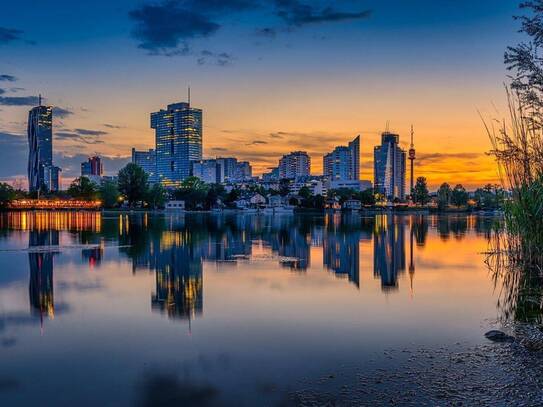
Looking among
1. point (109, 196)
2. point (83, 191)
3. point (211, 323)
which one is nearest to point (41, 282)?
point (211, 323)

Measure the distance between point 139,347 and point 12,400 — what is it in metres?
3.02

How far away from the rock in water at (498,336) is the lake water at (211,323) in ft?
0.89

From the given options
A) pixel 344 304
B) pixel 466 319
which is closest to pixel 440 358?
pixel 466 319

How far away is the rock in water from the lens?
1048 centimetres

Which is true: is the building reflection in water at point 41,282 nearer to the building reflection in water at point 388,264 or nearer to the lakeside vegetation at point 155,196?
the building reflection in water at point 388,264

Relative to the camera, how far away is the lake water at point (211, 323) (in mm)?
8266

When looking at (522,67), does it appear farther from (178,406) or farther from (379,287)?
(178,406)

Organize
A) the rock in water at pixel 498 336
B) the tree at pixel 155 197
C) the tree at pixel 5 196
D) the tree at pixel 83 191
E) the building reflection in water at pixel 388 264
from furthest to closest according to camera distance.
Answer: the tree at pixel 83 191, the tree at pixel 155 197, the tree at pixel 5 196, the building reflection in water at pixel 388 264, the rock in water at pixel 498 336

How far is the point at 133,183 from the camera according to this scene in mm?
146750

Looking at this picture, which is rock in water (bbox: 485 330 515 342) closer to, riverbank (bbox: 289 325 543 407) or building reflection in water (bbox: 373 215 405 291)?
riverbank (bbox: 289 325 543 407)

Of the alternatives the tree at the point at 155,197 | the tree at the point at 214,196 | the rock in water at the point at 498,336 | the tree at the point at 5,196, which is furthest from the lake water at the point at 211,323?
the tree at the point at 214,196

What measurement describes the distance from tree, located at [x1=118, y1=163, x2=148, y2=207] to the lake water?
12580 centimetres

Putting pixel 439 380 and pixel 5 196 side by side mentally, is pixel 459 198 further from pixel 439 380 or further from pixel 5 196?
pixel 439 380

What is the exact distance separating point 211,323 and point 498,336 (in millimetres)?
6753
